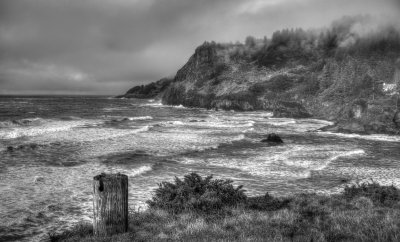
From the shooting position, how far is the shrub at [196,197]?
11.7m

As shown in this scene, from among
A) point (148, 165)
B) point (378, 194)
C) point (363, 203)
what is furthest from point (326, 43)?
point (363, 203)

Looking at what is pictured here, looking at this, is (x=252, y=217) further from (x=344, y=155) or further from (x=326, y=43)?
(x=326, y=43)

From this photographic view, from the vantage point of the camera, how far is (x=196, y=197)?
1216 cm

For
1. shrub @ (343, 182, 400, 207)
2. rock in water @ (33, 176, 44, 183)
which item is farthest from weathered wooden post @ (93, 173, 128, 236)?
rock in water @ (33, 176, 44, 183)

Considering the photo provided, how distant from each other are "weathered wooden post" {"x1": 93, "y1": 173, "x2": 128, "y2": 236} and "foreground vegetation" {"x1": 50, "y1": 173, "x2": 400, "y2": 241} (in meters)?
0.28

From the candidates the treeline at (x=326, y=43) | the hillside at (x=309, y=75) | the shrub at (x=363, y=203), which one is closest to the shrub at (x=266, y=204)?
the shrub at (x=363, y=203)

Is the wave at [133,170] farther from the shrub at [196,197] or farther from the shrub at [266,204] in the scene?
the shrub at [266,204]

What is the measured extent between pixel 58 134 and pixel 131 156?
16.5 metres

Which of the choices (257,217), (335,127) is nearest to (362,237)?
(257,217)

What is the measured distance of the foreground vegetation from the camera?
8.07 meters

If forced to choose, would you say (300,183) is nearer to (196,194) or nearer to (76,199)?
(196,194)

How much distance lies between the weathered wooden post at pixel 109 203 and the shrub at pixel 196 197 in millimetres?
3614

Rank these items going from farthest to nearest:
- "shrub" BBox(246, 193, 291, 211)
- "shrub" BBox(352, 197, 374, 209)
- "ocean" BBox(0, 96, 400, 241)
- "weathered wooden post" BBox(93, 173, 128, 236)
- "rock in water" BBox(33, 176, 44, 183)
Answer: "rock in water" BBox(33, 176, 44, 183) < "ocean" BBox(0, 96, 400, 241) < "shrub" BBox(352, 197, 374, 209) < "shrub" BBox(246, 193, 291, 211) < "weathered wooden post" BBox(93, 173, 128, 236)

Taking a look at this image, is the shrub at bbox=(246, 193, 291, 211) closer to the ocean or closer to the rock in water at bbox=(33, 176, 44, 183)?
the ocean
